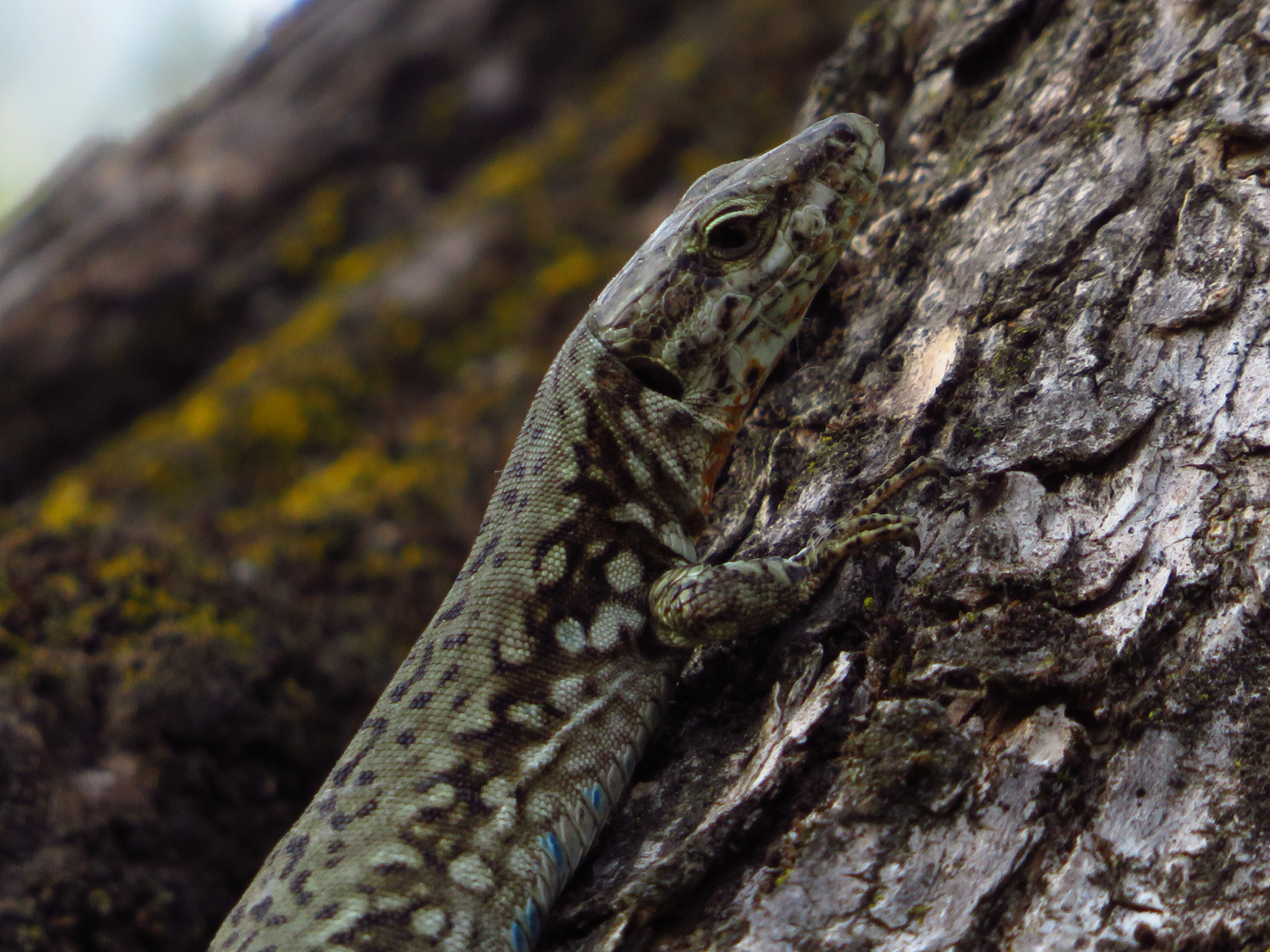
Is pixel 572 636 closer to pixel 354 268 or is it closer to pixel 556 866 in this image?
pixel 556 866

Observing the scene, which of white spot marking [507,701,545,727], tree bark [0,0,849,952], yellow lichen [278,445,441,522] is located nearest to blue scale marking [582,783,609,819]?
white spot marking [507,701,545,727]

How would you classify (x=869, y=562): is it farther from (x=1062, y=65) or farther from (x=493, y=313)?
(x=493, y=313)

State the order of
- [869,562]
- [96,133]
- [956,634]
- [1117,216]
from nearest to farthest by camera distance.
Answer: [956,634] → [869,562] → [1117,216] → [96,133]

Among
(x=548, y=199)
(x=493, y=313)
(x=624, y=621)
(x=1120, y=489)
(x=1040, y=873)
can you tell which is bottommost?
(x=1040, y=873)

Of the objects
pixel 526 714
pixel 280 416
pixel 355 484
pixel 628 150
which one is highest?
pixel 628 150

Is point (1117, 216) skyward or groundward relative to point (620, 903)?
skyward

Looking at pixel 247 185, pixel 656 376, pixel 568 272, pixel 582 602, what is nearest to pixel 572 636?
pixel 582 602

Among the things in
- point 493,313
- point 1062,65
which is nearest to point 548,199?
point 493,313

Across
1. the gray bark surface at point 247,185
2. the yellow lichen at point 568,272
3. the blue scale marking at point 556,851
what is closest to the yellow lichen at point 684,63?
the gray bark surface at point 247,185
